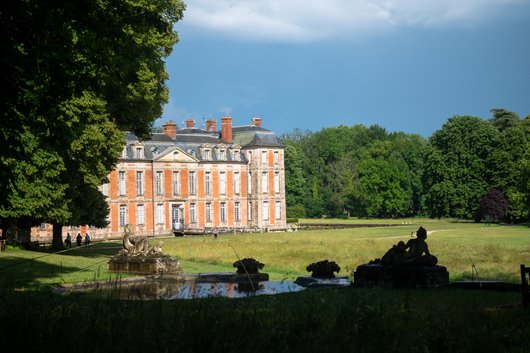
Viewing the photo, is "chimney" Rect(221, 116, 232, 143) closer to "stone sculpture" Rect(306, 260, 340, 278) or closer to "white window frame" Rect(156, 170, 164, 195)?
"white window frame" Rect(156, 170, 164, 195)

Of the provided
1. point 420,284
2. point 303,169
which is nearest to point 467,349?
point 420,284

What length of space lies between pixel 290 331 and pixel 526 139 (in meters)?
64.0

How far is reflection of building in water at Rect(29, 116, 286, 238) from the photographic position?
199 feet

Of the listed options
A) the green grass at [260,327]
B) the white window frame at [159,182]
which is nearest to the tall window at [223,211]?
the white window frame at [159,182]

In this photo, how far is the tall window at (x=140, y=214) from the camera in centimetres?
6131

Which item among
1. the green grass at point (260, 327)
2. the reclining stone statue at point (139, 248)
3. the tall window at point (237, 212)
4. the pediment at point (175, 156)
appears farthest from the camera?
the tall window at point (237, 212)

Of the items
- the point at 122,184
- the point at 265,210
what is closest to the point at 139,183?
the point at 122,184

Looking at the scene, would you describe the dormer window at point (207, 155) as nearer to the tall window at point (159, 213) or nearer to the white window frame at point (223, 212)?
the white window frame at point (223, 212)

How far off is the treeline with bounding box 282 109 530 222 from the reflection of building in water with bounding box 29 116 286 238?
15665mm

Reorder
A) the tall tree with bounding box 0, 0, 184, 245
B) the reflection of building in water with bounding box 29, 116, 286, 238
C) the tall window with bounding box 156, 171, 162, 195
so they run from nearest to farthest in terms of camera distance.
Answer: the tall tree with bounding box 0, 0, 184, 245 → the reflection of building in water with bounding box 29, 116, 286, 238 → the tall window with bounding box 156, 171, 162, 195

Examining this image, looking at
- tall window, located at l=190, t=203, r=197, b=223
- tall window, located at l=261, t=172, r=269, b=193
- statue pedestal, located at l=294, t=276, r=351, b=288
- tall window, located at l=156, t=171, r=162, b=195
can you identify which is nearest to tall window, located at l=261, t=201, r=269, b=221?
tall window, located at l=261, t=172, r=269, b=193

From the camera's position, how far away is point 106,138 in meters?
27.1

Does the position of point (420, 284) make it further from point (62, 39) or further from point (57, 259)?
point (57, 259)

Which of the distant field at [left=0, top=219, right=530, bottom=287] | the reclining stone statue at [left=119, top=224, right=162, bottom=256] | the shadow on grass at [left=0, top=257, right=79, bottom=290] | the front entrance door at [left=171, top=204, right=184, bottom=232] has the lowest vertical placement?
the distant field at [left=0, top=219, right=530, bottom=287]
